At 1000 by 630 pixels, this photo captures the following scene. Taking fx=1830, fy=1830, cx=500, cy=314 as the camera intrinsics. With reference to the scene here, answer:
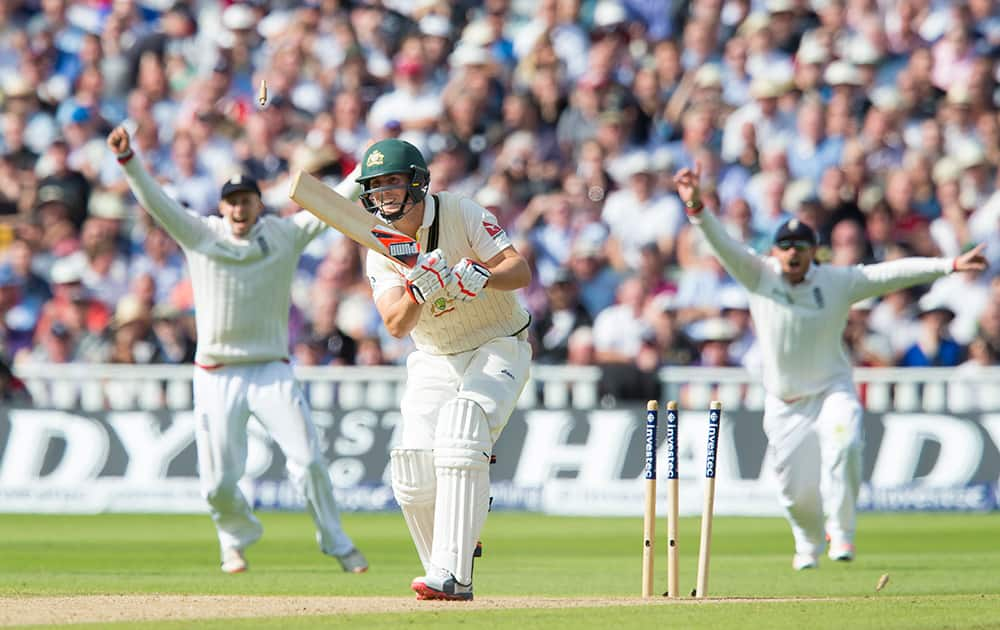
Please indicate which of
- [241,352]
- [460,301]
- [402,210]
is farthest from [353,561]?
[402,210]

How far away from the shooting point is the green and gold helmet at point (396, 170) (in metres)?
8.16

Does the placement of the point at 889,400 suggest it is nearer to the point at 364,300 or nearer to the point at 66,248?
the point at 364,300

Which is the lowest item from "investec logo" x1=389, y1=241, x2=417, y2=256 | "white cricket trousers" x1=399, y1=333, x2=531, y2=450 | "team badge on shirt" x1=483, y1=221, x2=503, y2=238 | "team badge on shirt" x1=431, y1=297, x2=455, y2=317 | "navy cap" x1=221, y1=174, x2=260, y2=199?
"white cricket trousers" x1=399, y1=333, x2=531, y2=450

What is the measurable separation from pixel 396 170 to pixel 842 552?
535cm

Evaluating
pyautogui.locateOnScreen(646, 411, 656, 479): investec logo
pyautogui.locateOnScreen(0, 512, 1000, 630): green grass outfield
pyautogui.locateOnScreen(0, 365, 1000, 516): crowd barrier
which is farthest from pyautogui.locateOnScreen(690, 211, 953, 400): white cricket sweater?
pyautogui.locateOnScreen(646, 411, 656, 479): investec logo

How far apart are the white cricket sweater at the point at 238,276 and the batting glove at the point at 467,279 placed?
393cm

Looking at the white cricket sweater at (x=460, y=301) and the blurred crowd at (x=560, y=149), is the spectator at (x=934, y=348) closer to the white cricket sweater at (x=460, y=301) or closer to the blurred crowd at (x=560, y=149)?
the blurred crowd at (x=560, y=149)

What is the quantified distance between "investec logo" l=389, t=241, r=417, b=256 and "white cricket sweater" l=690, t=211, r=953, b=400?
4718 mm

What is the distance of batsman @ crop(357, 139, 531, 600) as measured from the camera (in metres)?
8.05

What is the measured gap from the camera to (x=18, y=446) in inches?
651

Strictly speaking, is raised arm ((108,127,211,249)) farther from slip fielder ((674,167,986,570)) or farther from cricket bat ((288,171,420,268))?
cricket bat ((288,171,420,268))

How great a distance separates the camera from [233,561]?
37.5ft

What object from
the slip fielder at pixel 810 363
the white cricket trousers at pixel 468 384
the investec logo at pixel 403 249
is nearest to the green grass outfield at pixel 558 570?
the slip fielder at pixel 810 363

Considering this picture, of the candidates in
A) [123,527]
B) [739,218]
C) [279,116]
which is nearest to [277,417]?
[123,527]
